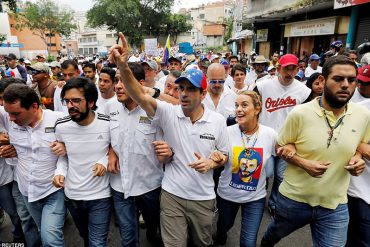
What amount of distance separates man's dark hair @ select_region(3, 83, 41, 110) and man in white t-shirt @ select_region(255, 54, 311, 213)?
307 centimetres

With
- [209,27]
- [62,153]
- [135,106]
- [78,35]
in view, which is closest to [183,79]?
[135,106]

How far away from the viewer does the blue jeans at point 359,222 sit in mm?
2527

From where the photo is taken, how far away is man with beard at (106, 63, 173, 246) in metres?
2.63

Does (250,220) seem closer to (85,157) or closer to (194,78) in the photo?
(194,78)

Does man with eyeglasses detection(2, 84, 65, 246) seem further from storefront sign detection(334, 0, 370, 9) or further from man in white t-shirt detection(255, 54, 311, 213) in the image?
storefront sign detection(334, 0, 370, 9)

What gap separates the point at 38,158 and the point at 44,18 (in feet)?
181

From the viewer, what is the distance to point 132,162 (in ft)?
8.70

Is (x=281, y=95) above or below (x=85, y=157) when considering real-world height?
above

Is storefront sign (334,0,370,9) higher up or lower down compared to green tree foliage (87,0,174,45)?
lower down

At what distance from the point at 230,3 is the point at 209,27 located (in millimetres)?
16735

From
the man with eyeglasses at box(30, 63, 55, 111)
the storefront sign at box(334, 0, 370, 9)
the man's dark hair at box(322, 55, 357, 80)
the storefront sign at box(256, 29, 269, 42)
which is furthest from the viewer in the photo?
the storefront sign at box(256, 29, 269, 42)

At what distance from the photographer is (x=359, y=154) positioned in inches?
92.6

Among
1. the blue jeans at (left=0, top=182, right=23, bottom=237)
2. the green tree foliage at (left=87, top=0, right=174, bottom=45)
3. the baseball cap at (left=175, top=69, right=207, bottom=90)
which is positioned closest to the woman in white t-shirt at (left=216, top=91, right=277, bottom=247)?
the baseball cap at (left=175, top=69, right=207, bottom=90)

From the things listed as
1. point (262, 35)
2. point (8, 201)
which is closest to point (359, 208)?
point (8, 201)
